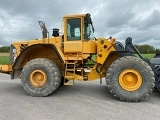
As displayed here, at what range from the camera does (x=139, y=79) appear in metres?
6.16

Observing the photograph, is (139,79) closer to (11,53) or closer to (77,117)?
(77,117)

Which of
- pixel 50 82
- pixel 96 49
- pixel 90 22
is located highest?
pixel 90 22

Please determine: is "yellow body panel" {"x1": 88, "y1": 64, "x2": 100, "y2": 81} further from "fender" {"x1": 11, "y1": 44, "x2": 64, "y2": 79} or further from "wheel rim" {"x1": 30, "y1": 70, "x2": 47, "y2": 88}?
"wheel rim" {"x1": 30, "y1": 70, "x2": 47, "y2": 88}

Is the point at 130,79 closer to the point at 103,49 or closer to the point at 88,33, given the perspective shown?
the point at 103,49

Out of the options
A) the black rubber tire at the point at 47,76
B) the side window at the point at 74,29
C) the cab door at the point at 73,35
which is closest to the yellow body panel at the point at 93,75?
the cab door at the point at 73,35

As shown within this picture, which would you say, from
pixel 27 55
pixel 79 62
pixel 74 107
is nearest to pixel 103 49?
pixel 79 62

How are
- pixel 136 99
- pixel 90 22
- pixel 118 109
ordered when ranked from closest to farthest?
pixel 118 109, pixel 136 99, pixel 90 22

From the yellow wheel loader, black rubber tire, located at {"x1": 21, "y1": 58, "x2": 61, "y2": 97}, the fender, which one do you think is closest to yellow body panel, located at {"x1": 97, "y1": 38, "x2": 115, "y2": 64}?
the yellow wheel loader

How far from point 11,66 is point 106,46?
3395 millimetres

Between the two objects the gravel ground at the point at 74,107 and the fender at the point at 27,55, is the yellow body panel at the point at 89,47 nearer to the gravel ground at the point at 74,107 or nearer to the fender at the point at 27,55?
the fender at the point at 27,55

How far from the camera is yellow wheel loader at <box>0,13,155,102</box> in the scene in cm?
623

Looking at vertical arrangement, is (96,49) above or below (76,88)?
above

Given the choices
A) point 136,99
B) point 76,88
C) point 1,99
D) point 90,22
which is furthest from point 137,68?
point 1,99

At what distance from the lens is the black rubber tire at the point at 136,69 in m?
6.04
